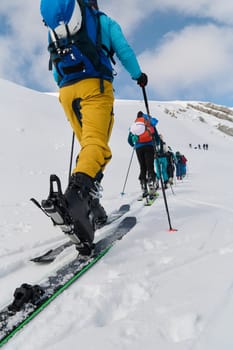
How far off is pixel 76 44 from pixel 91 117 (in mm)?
580

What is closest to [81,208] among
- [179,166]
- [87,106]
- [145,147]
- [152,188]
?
[87,106]

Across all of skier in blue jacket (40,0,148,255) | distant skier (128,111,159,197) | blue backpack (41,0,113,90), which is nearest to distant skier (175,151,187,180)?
distant skier (128,111,159,197)

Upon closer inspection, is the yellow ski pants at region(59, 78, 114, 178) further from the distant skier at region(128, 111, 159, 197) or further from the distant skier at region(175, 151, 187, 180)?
the distant skier at region(175, 151, 187, 180)

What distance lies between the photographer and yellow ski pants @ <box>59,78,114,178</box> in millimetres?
2346

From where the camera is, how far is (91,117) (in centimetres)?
253

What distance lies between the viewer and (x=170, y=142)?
120 ft

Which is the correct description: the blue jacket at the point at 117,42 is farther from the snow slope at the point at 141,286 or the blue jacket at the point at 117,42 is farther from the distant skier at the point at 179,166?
the distant skier at the point at 179,166

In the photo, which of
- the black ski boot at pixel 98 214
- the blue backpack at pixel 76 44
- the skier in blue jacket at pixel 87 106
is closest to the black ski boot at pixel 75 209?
the skier in blue jacket at pixel 87 106

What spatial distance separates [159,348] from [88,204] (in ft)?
3.99

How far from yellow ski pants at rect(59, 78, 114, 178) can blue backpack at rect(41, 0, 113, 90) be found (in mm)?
83

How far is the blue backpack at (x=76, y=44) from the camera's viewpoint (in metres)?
2.38

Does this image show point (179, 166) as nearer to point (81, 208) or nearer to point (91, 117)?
point (91, 117)

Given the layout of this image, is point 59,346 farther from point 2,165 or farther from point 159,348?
point 2,165

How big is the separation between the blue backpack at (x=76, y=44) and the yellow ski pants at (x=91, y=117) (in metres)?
0.08
